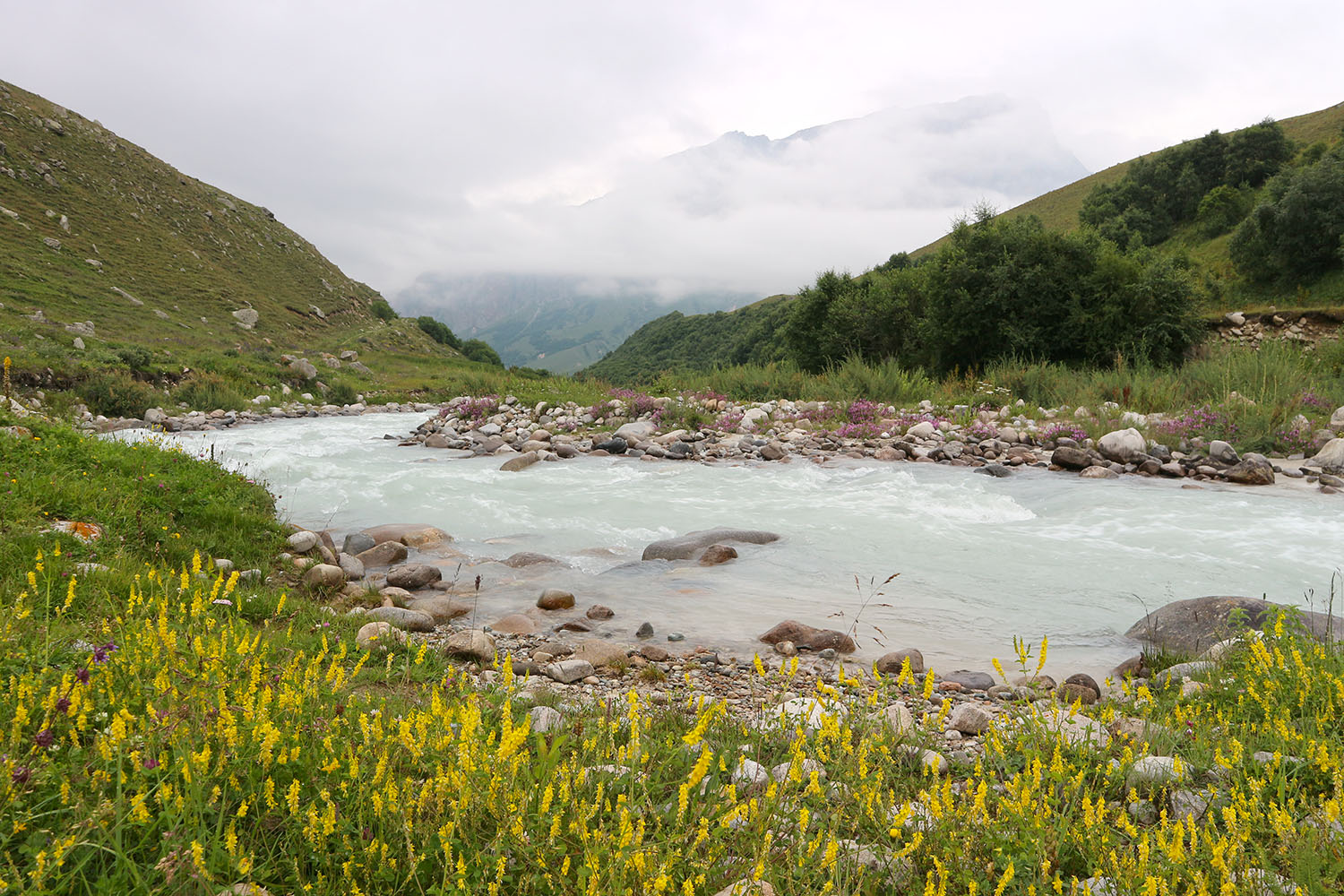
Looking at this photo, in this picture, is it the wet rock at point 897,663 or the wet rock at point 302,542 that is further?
the wet rock at point 302,542

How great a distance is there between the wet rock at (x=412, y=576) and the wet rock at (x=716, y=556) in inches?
117

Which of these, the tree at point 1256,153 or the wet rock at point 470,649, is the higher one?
the tree at point 1256,153

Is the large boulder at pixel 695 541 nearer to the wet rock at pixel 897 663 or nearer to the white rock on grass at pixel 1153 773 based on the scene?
the wet rock at pixel 897 663

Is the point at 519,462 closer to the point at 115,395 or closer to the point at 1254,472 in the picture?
the point at 1254,472

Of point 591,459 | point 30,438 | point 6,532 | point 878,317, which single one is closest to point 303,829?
point 6,532

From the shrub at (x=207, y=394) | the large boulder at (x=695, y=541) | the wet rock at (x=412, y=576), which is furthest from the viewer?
the shrub at (x=207, y=394)

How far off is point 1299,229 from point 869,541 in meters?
45.3

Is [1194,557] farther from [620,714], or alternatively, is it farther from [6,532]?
[6,532]

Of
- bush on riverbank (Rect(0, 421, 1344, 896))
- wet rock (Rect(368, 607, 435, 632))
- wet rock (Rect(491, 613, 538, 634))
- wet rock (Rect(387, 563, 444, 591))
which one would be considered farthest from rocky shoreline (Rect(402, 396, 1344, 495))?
bush on riverbank (Rect(0, 421, 1344, 896))

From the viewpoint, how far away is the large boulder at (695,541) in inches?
328

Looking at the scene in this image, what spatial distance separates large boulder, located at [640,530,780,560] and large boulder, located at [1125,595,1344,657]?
4.23m

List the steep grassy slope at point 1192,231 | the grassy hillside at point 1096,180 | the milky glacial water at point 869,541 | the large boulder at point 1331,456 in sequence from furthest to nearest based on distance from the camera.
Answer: the grassy hillside at point 1096,180 < the steep grassy slope at point 1192,231 < the large boulder at point 1331,456 < the milky glacial water at point 869,541

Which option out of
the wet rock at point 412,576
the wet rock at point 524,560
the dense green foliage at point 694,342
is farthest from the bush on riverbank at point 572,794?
the dense green foliage at point 694,342

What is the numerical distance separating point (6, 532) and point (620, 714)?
4684 millimetres
